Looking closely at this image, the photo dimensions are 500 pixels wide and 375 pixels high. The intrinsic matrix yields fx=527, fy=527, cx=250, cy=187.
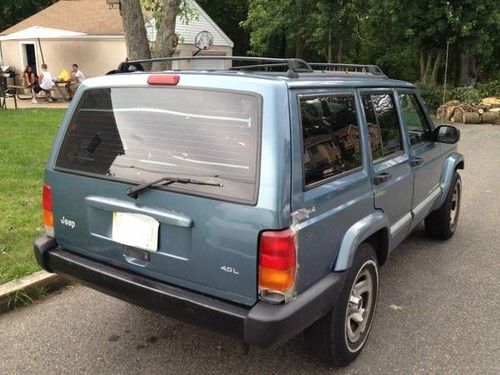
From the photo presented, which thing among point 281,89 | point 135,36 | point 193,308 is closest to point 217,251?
point 193,308

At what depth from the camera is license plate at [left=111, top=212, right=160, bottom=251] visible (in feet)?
9.25

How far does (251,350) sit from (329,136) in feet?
4.79

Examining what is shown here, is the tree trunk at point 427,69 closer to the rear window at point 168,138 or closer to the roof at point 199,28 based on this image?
the roof at point 199,28

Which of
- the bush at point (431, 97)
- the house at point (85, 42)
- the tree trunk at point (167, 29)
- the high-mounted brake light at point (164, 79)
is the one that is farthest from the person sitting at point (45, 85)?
the high-mounted brake light at point (164, 79)

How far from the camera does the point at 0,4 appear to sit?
35.8 meters

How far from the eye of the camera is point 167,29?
8.13 meters

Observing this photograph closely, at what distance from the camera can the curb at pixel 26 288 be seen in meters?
3.85

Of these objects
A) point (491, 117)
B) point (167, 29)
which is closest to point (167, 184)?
point (167, 29)

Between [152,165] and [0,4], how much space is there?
127 ft

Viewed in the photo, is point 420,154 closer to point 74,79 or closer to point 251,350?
point 251,350

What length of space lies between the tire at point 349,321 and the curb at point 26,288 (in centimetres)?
218

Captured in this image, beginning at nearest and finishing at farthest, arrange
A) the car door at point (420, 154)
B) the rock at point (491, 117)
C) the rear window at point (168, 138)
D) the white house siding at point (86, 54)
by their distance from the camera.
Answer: the rear window at point (168, 138)
the car door at point (420, 154)
the rock at point (491, 117)
the white house siding at point (86, 54)

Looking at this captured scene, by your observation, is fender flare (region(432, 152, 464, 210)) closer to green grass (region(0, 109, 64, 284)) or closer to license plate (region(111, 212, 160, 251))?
license plate (region(111, 212, 160, 251))

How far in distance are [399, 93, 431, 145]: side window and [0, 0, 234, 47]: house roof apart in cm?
1826
